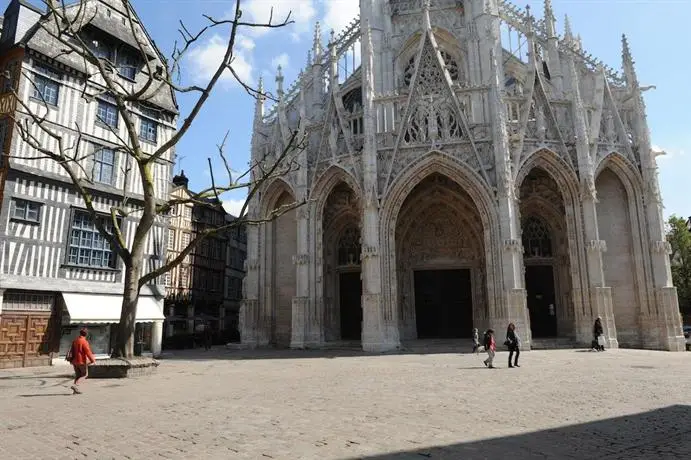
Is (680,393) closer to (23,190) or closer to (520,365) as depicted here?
(520,365)

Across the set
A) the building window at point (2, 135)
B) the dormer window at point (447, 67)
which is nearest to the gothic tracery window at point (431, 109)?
the dormer window at point (447, 67)

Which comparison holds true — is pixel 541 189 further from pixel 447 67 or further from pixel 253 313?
pixel 253 313

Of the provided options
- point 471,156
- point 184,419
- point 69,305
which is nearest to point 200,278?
point 69,305

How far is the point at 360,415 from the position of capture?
7344 millimetres

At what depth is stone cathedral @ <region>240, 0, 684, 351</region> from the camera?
69.3ft

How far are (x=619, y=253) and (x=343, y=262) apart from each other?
14.2 meters

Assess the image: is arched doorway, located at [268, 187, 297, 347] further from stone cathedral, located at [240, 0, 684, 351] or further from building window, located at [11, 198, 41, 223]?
building window, located at [11, 198, 41, 223]

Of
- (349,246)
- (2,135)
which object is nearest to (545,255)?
(349,246)

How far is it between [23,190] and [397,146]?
15580 mm

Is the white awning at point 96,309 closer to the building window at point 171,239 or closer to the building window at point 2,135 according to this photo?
the building window at point 2,135

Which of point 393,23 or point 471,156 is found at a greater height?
point 393,23

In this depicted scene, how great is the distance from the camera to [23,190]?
1697cm

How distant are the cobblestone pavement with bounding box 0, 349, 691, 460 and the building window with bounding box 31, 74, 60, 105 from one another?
10917 mm

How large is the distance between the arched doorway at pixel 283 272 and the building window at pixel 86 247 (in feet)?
27.6
